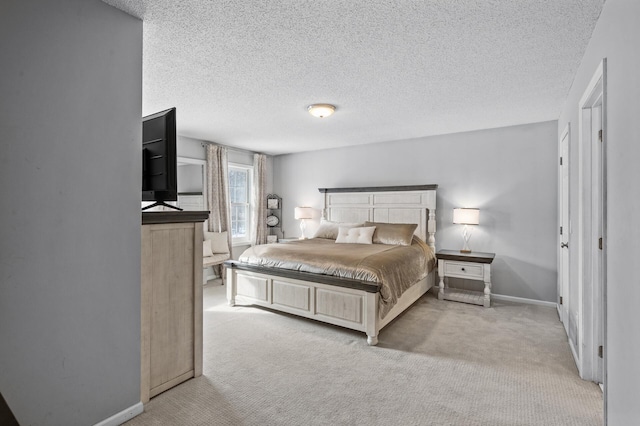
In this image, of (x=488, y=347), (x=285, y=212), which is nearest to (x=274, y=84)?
(x=488, y=347)

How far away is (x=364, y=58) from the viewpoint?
261 centimetres

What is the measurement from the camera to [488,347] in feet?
9.99

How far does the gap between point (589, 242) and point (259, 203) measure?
5.24 metres

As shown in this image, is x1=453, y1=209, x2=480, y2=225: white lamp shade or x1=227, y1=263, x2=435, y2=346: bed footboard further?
x1=453, y1=209, x2=480, y2=225: white lamp shade

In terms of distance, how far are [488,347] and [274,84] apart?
3212mm

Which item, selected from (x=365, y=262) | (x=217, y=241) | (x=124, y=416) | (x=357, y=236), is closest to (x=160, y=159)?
(x=124, y=416)

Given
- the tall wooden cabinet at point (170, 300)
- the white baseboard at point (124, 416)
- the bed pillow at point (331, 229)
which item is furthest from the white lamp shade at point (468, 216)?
the white baseboard at point (124, 416)

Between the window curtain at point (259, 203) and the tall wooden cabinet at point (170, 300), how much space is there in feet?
12.8

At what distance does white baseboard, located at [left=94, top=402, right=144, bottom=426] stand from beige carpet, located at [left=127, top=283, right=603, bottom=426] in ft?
0.16

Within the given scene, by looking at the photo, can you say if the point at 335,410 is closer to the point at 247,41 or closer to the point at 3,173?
the point at 3,173

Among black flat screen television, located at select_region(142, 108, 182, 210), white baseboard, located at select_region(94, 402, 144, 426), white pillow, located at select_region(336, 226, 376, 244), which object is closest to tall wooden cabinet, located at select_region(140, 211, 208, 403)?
white baseboard, located at select_region(94, 402, 144, 426)

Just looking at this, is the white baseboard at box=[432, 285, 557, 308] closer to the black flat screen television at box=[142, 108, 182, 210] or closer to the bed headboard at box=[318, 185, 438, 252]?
the bed headboard at box=[318, 185, 438, 252]

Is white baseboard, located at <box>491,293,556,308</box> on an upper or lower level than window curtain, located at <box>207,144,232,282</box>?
lower

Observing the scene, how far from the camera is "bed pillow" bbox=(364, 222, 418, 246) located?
15.2ft
